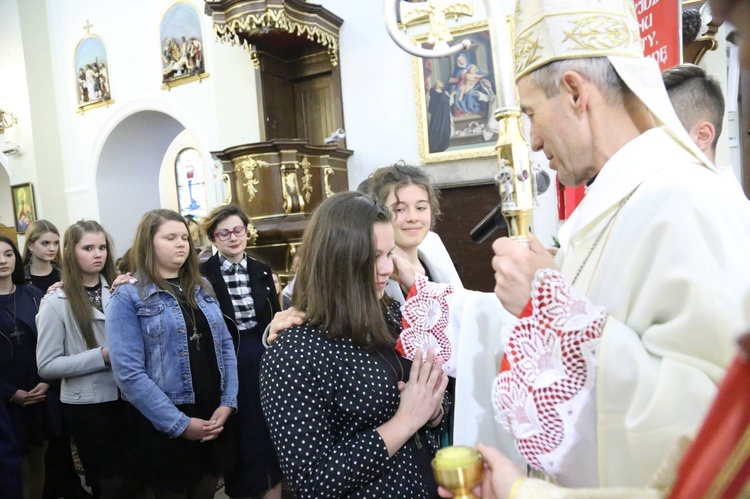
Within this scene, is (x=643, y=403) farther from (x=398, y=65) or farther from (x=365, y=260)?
(x=398, y=65)

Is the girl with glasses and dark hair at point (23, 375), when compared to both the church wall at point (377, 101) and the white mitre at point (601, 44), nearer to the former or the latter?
the white mitre at point (601, 44)

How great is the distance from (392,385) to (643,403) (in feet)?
2.48

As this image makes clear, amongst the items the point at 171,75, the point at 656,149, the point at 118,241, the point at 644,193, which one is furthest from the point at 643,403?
the point at 118,241

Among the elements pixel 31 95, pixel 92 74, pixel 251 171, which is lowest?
pixel 251 171

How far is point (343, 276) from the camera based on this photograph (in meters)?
1.49

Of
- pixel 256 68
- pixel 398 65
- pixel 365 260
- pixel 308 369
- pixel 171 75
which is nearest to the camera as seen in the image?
pixel 308 369

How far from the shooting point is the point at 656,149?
41.9 inches

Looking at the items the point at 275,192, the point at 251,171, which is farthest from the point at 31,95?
the point at 275,192

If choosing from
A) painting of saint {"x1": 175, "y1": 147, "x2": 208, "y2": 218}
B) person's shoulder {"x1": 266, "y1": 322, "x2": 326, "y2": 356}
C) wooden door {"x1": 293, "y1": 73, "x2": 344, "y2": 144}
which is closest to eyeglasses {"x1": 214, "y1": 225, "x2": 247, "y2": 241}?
person's shoulder {"x1": 266, "y1": 322, "x2": 326, "y2": 356}

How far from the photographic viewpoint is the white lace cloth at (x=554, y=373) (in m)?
0.92

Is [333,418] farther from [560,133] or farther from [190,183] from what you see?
[190,183]

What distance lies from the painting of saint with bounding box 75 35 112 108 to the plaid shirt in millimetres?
8205

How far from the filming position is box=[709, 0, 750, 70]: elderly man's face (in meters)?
0.55

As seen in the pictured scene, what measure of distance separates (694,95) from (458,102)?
493 centimetres
